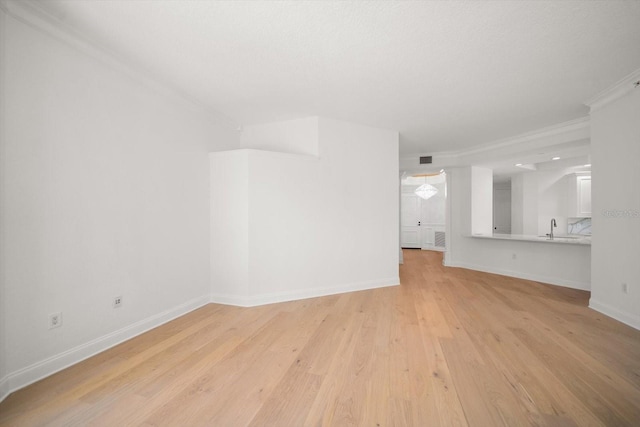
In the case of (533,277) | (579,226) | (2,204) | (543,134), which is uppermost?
(543,134)

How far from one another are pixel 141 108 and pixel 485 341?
4.25 meters

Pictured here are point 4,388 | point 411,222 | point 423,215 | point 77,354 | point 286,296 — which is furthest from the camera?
point 411,222

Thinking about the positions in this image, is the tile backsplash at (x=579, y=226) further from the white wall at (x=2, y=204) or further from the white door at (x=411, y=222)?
the white wall at (x=2, y=204)

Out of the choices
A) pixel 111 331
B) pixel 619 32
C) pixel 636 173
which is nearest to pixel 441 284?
pixel 636 173

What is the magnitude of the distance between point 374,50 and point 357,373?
2.76 metres

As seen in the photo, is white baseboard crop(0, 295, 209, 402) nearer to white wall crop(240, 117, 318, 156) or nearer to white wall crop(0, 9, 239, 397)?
white wall crop(0, 9, 239, 397)

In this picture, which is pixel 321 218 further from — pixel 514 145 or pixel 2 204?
pixel 514 145

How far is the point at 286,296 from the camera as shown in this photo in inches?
143

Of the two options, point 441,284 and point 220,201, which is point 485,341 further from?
point 220,201

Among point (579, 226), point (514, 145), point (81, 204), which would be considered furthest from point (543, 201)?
point (81, 204)

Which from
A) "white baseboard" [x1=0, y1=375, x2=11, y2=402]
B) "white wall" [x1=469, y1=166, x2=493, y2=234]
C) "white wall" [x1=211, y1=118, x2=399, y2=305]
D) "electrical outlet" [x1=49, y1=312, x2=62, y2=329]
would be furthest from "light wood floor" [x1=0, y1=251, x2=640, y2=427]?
"white wall" [x1=469, y1=166, x2=493, y2=234]

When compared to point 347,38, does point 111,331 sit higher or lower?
lower

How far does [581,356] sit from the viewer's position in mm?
2105

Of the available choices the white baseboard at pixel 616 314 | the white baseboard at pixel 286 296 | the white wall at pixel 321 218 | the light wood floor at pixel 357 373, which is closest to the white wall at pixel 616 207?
the white baseboard at pixel 616 314
